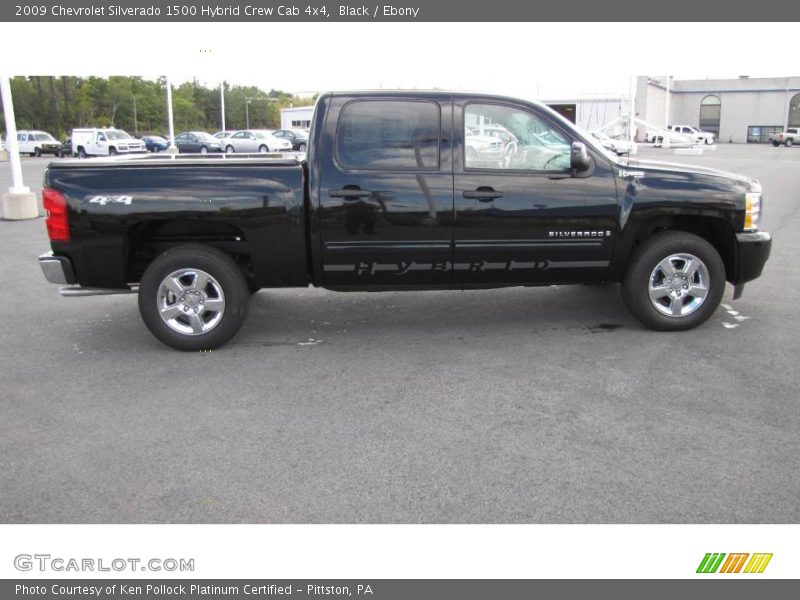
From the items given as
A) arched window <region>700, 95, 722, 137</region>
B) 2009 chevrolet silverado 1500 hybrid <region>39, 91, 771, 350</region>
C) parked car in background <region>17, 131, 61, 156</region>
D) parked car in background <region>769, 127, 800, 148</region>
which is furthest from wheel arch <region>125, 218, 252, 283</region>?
arched window <region>700, 95, 722, 137</region>

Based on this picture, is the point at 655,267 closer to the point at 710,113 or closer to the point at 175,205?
the point at 175,205

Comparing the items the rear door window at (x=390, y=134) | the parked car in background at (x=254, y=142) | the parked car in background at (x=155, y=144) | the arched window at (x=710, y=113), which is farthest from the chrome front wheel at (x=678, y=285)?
the arched window at (x=710, y=113)

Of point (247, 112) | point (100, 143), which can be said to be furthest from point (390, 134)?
point (247, 112)

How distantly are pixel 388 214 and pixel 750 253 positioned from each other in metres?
3.09

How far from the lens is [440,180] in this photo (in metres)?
5.63

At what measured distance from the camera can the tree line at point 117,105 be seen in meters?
74.7

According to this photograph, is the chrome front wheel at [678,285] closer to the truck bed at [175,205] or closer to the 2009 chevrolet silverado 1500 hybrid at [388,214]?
the 2009 chevrolet silverado 1500 hybrid at [388,214]

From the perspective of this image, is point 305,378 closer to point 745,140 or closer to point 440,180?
point 440,180

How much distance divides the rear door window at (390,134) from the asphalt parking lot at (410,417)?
1.48m

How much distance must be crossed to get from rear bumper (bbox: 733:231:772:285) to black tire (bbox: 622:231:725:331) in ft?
0.68

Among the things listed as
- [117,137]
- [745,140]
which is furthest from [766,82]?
[117,137]

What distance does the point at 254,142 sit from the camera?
45.1 m

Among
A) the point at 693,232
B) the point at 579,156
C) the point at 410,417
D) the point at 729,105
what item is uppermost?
the point at 729,105

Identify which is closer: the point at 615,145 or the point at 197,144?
the point at 615,145
